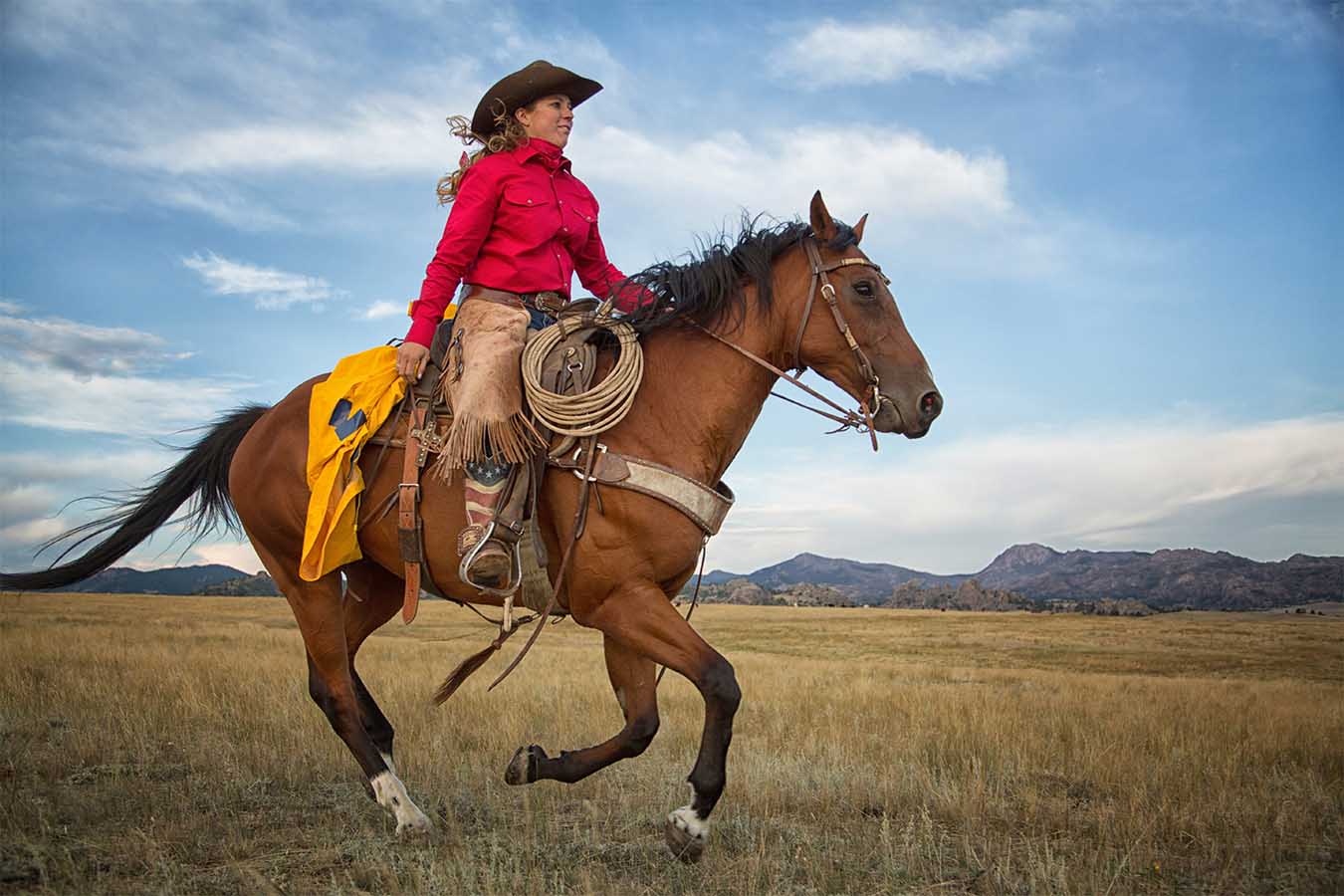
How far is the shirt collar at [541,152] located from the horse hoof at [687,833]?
3.69m

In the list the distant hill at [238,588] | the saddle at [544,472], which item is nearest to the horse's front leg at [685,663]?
the saddle at [544,472]

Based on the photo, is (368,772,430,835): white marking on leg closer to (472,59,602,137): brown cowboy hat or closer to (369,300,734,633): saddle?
(369,300,734,633): saddle

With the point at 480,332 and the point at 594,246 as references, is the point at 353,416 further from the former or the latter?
the point at 594,246

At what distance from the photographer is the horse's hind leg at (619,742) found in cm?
495

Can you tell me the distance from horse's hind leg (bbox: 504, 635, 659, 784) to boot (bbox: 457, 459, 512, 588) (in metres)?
0.69

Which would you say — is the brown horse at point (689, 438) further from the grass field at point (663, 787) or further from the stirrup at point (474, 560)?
the grass field at point (663, 787)

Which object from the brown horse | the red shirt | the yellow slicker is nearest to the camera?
the brown horse

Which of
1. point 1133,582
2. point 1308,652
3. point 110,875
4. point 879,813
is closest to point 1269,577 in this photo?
point 1133,582

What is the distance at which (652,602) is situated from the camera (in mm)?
4691

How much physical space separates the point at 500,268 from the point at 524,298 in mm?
220

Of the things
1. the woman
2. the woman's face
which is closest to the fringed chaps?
the woman

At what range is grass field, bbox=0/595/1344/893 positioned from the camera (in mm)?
4867

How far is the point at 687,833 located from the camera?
15.7 ft

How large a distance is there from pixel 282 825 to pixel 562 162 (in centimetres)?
436
